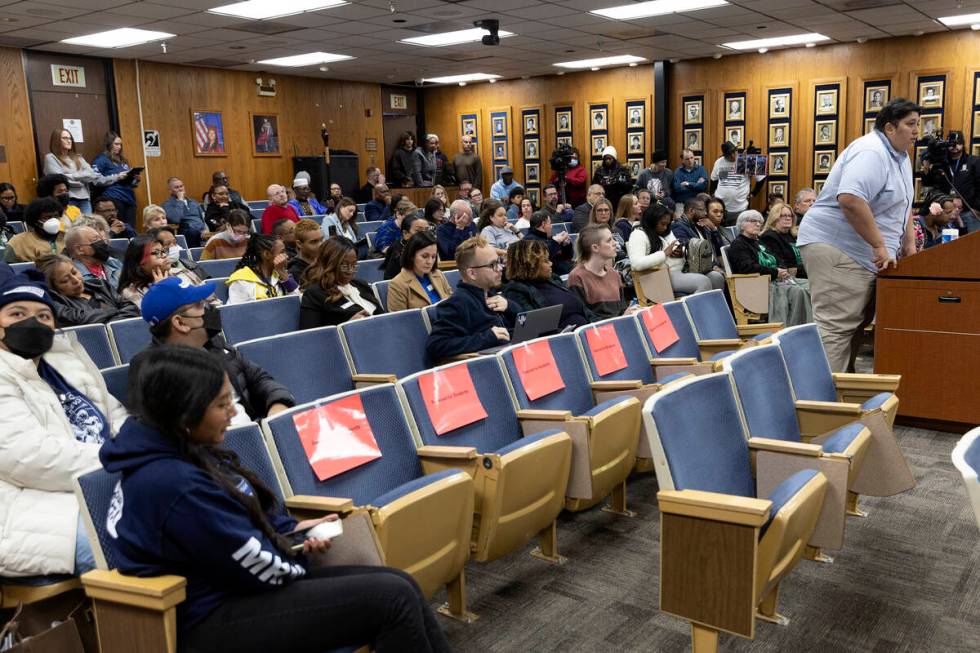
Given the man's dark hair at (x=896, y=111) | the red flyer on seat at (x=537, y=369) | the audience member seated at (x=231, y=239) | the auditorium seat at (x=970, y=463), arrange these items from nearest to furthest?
1. the auditorium seat at (x=970, y=463)
2. the red flyer on seat at (x=537, y=369)
3. the man's dark hair at (x=896, y=111)
4. the audience member seated at (x=231, y=239)

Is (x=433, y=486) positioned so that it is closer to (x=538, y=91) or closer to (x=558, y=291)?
(x=558, y=291)

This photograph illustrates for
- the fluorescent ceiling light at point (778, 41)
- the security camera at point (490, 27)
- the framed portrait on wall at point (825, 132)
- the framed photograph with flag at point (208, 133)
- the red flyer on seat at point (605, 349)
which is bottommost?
the red flyer on seat at point (605, 349)

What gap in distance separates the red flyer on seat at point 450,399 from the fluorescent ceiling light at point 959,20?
9.48m

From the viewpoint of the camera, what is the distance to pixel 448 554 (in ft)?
7.73

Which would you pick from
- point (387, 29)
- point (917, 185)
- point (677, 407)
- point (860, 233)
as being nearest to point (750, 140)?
point (917, 185)

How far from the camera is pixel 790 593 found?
2.70 metres

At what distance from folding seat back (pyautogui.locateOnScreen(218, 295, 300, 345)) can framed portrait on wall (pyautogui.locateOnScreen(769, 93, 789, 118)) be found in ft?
31.9

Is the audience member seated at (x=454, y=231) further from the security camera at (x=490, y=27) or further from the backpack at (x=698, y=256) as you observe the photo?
the security camera at (x=490, y=27)

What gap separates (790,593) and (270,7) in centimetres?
732

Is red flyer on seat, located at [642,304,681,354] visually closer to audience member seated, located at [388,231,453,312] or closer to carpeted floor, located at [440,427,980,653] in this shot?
carpeted floor, located at [440,427,980,653]

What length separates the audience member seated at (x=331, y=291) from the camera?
4246mm

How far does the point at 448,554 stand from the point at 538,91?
41.7ft

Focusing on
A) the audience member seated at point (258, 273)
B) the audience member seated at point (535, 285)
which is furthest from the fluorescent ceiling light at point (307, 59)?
the audience member seated at point (535, 285)

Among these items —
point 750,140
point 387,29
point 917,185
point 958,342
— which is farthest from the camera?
point 750,140
